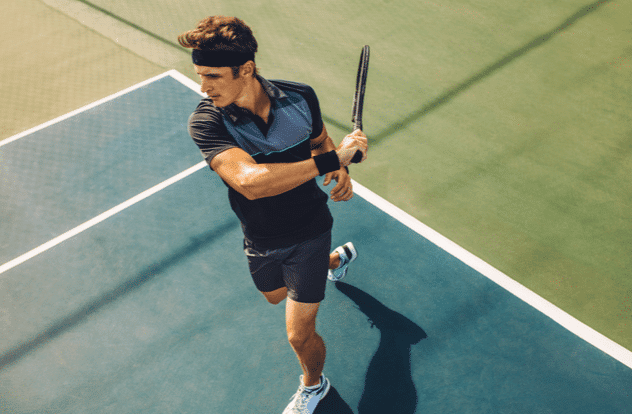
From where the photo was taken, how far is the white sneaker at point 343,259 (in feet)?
13.2

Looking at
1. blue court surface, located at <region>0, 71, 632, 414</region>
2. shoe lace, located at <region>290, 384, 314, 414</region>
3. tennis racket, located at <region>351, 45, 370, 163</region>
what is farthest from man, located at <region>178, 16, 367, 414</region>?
blue court surface, located at <region>0, 71, 632, 414</region>

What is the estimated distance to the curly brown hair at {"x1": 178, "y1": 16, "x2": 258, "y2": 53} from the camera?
8.61ft

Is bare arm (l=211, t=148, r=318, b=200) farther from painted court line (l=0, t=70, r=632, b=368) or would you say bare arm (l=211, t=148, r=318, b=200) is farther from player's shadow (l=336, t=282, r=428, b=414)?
painted court line (l=0, t=70, r=632, b=368)

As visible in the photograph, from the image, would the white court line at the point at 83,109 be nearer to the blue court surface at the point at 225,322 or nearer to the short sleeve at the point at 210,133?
the blue court surface at the point at 225,322

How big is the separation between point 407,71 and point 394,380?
3960mm

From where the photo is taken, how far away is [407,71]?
20.8 ft

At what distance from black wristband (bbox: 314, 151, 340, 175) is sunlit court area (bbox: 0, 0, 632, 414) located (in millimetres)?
1614

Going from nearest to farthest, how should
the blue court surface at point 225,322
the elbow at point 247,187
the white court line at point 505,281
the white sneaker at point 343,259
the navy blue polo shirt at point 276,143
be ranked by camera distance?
the elbow at point 247,187
the navy blue polo shirt at point 276,143
the blue court surface at point 225,322
the white court line at point 505,281
the white sneaker at point 343,259

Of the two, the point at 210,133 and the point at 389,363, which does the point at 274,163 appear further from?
the point at 389,363

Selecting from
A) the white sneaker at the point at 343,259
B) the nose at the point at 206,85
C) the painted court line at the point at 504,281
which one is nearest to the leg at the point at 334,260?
the white sneaker at the point at 343,259

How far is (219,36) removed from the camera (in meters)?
2.63

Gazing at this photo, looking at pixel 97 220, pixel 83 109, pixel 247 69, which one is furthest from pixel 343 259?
pixel 83 109

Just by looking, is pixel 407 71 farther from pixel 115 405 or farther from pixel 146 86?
pixel 115 405

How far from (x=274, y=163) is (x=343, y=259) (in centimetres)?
138
